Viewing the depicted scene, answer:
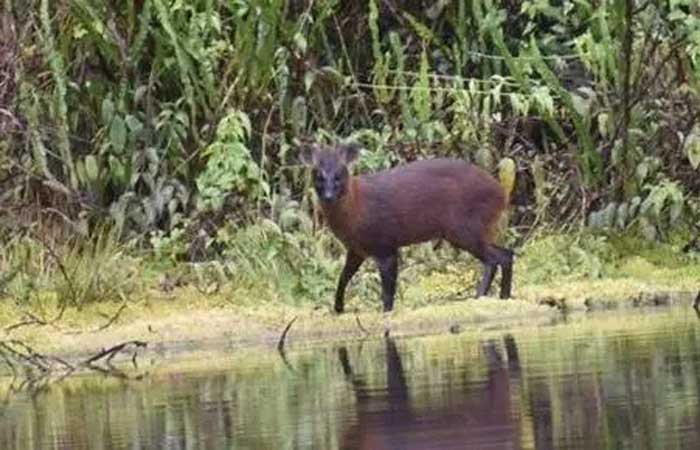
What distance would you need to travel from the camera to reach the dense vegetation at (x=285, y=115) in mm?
19656

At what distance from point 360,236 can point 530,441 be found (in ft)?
Answer: 26.6

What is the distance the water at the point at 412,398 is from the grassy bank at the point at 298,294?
1004 millimetres

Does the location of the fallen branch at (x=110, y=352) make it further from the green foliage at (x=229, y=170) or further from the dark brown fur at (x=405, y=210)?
the green foliage at (x=229, y=170)

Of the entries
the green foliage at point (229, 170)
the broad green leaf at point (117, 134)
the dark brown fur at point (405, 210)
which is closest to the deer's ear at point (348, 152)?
the dark brown fur at point (405, 210)

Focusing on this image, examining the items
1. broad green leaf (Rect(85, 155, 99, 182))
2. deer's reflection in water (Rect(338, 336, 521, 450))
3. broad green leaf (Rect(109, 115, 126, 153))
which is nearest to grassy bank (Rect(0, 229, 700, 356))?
broad green leaf (Rect(85, 155, 99, 182))

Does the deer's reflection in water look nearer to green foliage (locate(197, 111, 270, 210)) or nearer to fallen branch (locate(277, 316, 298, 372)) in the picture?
fallen branch (locate(277, 316, 298, 372))

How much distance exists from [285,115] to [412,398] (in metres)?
9.61

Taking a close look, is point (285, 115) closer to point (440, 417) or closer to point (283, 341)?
point (283, 341)

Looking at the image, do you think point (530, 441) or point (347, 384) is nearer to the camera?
point (530, 441)

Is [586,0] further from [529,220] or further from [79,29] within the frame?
[79,29]

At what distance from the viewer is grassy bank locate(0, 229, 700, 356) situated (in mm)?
16391

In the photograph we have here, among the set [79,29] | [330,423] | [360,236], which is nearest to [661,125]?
[360,236]

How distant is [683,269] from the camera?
18531 millimetres

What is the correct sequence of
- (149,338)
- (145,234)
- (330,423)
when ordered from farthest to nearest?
(145,234), (149,338), (330,423)
